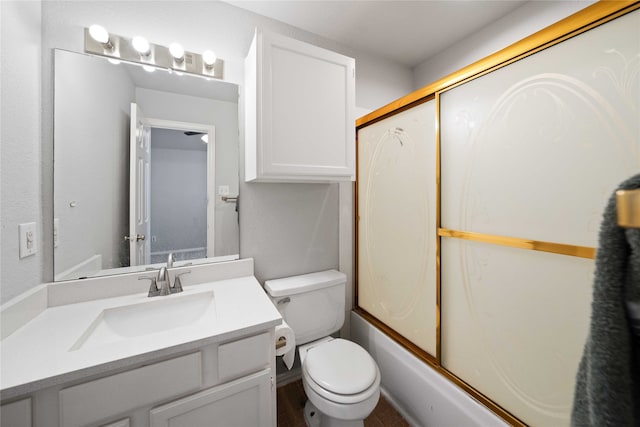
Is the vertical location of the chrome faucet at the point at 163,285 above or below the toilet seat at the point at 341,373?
above

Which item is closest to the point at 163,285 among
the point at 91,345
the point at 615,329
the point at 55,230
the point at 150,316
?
the point at 150,316

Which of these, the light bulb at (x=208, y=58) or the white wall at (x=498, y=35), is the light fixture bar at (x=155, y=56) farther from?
the white wall at (x=498, y=35)

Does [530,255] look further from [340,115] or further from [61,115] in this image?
[61,115]

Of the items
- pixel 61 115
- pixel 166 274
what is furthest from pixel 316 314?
pixel 61 115

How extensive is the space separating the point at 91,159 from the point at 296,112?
1.04m

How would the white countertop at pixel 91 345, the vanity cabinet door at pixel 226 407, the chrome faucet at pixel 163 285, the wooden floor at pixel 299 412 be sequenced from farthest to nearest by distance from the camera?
the wooden floor at pixel 299 412 < the chrome faucet at pixel 163 285 < the vanity cabinet door at pixel 226 407 < the white countertop at pixel 91 345

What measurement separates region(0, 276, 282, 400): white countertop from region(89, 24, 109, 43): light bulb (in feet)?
4.15

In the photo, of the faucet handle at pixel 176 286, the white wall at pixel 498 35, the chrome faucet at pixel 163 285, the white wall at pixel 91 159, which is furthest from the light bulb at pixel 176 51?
the white wall at pixel 498 35

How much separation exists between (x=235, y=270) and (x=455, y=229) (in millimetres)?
1254

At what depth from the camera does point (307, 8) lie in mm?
1548

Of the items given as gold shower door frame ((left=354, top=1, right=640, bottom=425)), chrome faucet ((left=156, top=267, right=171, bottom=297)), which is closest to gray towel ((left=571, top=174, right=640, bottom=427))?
gold shower door frame ((left=354, top=1, right=640, bottom=425))

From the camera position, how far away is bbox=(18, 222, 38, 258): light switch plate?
0.99 m

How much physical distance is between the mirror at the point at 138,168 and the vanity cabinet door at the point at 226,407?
73cm

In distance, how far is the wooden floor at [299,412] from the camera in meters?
1.46
